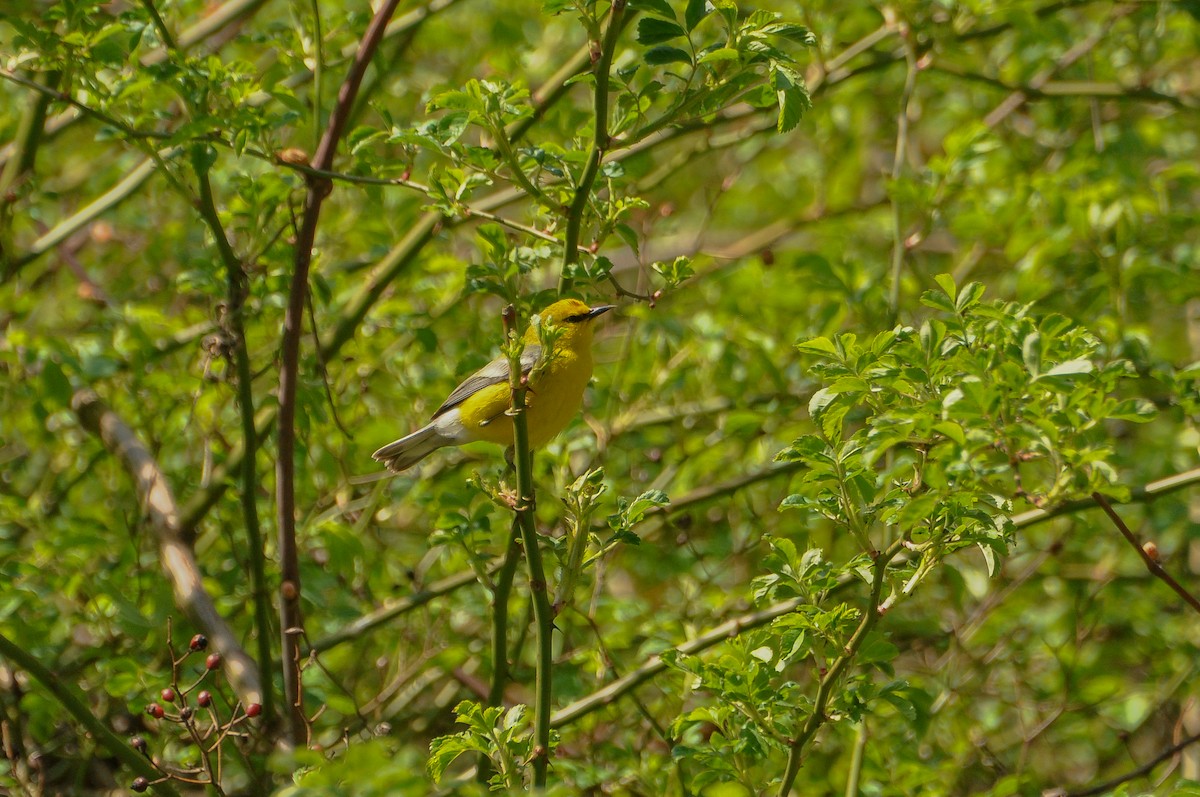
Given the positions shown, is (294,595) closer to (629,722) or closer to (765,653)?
(765,653)

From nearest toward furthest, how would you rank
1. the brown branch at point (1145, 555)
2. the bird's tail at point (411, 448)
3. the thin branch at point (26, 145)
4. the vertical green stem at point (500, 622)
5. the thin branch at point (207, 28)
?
the brown branch at point (1145, 555)
the vertical green stem at point (500, 622)
the thin branch at point (26, 145)
the bird's tail at point (411, 448)
the thin branch at point (207, 28)

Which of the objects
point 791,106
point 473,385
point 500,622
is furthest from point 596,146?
point 473,385

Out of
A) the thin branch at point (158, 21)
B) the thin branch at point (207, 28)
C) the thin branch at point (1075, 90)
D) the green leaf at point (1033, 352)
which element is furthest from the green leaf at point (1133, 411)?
the thin branch at point (207, 28)

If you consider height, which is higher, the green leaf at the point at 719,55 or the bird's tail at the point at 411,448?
the green leaf at the point at 719,55

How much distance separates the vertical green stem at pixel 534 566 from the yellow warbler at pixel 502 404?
4.78 feet

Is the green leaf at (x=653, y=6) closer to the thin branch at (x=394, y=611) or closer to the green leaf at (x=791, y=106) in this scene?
the green leaf at (x=791, y=106)

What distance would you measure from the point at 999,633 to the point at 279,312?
3.12 metres

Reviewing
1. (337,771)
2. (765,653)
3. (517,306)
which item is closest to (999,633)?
(765,653)

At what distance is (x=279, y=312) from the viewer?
173 inches

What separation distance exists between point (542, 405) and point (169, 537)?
1304mm

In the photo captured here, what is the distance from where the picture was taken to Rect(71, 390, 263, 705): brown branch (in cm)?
364

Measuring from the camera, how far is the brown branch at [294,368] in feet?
10.7

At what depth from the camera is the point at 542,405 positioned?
4.24 metres

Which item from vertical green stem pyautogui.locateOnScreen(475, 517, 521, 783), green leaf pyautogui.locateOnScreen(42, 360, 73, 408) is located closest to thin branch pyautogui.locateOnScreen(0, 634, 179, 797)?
vertical green stem pyautogui.locateOnScreen(475, 517, 521, 783)
